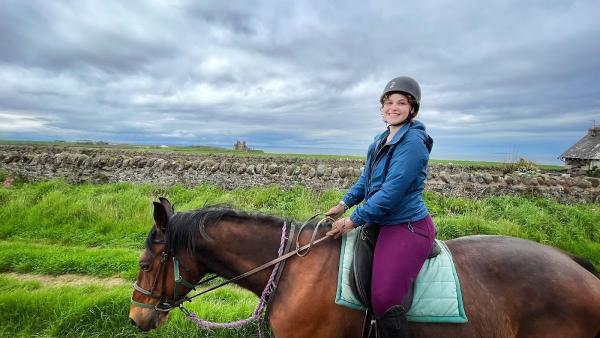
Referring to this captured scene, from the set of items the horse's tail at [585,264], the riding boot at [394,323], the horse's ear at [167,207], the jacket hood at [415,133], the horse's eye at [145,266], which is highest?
the jacket hood at [415,133]

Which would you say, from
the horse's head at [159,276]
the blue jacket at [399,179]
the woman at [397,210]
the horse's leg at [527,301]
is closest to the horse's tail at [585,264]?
the horse's leg at [527,301]

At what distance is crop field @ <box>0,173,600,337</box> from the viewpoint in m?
4.08

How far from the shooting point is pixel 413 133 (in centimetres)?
243

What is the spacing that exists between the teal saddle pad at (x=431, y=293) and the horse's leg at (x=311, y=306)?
8 cm

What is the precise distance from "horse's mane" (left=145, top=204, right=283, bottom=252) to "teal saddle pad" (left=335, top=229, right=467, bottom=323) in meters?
0.75

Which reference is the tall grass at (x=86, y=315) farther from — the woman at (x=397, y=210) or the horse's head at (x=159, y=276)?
the woman at (x=397, y=210)

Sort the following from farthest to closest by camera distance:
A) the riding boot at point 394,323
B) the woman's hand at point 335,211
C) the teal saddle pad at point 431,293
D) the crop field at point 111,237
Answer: the crop field at point 111,237 < the woman's hand at point 335,211 < the teal saddle pad at point 431,293 < the riding boot at point 394,323

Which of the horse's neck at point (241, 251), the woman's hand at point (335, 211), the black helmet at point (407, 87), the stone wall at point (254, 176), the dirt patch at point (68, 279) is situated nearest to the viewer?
the black helmet at point (407, 87)

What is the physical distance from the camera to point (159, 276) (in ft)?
8.66

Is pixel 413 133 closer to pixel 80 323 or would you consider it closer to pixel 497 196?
pixel 80 323

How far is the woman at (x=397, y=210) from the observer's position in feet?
7.59

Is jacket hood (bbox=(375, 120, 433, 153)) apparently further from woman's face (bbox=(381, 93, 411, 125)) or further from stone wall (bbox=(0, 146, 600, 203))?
stone wall (bbox=(0, 146, 600, 203))

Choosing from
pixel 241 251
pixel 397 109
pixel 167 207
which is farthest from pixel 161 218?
pixel 397 109

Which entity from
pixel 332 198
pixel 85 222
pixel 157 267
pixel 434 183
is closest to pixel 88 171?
pixel 85 222
